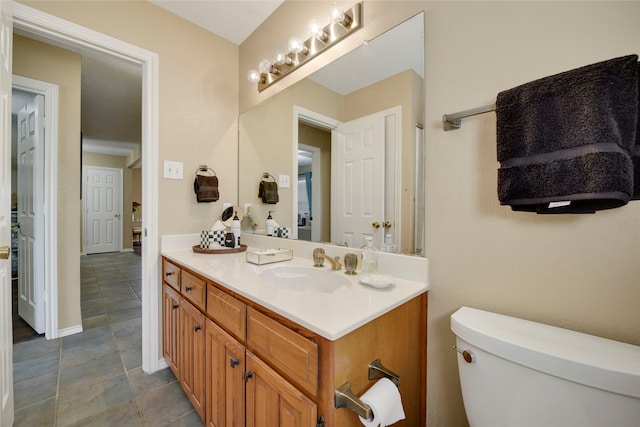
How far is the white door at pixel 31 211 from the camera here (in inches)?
83.2

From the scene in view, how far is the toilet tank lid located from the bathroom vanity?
9.4 inches

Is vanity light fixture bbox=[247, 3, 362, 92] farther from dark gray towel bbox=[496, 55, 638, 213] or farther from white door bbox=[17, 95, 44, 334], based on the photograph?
white door bbox=[17, 95, 44, 334]

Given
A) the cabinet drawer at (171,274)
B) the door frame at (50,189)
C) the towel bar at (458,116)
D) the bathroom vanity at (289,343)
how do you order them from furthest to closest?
the door frame at (50,189), the cabinet drawer at (171,274), the towel bar at (458,116), the bathroom vanity at (289,343)

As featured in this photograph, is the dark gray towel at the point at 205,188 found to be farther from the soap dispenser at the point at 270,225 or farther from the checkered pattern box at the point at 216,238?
the soap dispenser at the point at 270,225

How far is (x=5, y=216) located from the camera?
3.73ft

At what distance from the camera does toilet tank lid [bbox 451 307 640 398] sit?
55 centimetres

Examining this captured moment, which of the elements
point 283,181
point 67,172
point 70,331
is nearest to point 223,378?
point 283,181

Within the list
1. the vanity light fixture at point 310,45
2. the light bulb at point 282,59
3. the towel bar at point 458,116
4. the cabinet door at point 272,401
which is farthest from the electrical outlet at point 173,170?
the towel bar at point 458,116

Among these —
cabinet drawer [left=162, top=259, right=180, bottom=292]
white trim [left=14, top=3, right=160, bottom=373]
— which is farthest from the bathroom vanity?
white trim [left=14, top=3, right=160, bottom=373]

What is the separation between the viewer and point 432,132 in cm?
101

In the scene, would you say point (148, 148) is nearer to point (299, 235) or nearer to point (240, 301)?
point (299, 235)

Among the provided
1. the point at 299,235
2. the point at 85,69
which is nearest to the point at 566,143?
the point at 299,235

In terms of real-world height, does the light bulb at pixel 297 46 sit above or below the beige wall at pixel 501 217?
above

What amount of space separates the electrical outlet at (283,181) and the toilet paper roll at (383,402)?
4.14 feet
